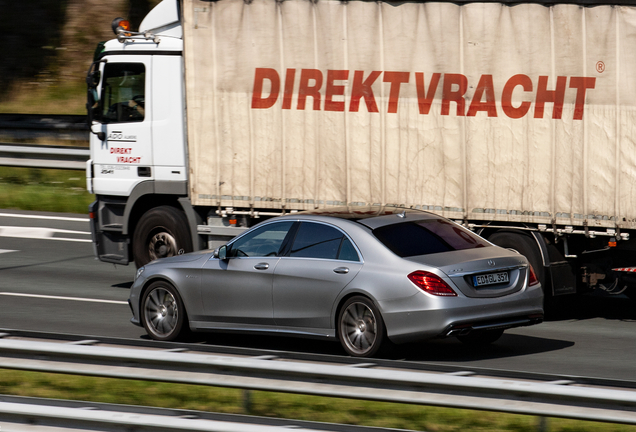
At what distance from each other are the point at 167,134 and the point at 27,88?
17397mm

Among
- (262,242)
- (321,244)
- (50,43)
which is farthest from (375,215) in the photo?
(50,43)

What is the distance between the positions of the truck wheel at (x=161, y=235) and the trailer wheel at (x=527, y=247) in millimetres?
4419

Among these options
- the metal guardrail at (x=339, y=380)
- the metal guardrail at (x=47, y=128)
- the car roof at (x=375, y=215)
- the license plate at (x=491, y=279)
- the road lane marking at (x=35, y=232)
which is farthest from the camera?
the metal guardrail at (x=47, y=128)

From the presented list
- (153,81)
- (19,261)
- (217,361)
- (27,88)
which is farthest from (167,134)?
(27,88)

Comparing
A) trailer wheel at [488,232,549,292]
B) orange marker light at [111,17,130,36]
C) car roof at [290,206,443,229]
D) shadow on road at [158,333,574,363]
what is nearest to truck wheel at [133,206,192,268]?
orange marker light at [111,17,130,36]

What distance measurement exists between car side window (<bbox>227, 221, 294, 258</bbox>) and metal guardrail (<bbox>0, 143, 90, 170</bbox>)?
1059 centimetres

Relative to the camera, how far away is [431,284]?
27.9 ft

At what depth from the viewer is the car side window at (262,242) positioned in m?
9.73

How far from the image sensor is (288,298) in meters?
9.40

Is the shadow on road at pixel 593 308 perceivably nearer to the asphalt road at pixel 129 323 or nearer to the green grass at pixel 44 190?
the asphalt road at pixel 129 323

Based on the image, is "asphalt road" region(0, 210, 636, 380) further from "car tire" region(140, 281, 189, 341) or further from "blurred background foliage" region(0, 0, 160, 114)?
"blurred background foliage" region(0, 0, 160, 114)

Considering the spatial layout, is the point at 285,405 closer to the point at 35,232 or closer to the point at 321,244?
the point at 321,244

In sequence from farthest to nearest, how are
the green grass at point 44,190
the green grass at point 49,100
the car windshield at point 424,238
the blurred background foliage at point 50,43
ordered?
the blurred background foliage at point 50,43 → the green grass at point 49,100 → the green grass at point 44,190 → the car windshield at point 424,238

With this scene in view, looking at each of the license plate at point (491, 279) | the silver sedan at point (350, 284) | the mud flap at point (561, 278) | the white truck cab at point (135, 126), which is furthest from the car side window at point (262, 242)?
the white truck cab at point (135, 126)
